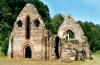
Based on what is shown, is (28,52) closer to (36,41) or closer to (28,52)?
(28,52)

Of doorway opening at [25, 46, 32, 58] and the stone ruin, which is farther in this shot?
doorway opening at [25, 46, 32, 58]

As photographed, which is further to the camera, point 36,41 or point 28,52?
point 28,52

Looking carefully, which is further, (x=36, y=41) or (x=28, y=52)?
(x=28, y=52)

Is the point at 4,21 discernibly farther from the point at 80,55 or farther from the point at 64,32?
the point at 80,55

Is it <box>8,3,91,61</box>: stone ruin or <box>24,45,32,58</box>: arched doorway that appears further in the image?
<box>24,45,32,58</box>: arched doorway

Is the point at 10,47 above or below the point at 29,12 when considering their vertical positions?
below

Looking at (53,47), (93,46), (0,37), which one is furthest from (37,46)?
(93,46)

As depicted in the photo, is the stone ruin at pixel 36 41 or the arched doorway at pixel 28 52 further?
the arched doorway at pixel 28 52

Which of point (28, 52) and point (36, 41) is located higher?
point (36, 41)

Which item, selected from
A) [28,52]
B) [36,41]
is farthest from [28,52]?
[36,41]

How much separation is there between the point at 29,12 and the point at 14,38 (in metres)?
4.28

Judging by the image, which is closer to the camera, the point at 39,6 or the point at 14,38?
the point at 14,38

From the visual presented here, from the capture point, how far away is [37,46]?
53.4 meters

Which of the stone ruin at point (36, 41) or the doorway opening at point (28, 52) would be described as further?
the doorway opening at point (28, 52)
